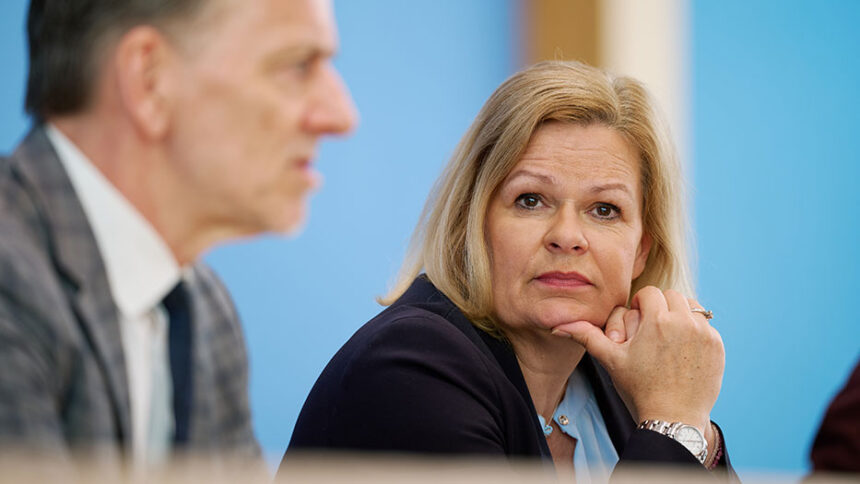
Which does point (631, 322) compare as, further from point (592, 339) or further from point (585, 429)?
point (585, 429)

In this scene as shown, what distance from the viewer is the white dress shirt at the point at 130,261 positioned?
771 millimetres

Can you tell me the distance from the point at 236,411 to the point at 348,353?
0.45 metres

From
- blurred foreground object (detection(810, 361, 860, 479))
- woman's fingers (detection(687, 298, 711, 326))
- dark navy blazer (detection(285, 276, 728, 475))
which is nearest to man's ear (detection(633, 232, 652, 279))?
woman's fingers (detection(687, 298, 711, 326))

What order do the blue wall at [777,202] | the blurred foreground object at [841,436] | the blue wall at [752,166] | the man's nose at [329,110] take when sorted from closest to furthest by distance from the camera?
1. the man's nose at [329,110]
2. the blurred foreground object at [841,436]
3. the blue wall at [752,166]
4. the blue wall at [777,202]

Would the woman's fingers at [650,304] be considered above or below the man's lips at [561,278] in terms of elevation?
below

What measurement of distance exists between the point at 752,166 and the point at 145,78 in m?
3.07

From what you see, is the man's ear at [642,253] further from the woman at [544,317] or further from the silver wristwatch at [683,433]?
the silver wristwatch at [683,433]

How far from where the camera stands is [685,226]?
175 centimetres

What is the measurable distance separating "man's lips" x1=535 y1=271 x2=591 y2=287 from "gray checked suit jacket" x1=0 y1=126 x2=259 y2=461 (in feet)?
2.32

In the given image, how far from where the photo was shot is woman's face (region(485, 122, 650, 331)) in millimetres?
1448

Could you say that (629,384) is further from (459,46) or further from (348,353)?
(459,46)

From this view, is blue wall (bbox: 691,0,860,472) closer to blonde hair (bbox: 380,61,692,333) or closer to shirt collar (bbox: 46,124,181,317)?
blonde hair (bbox: 380,61,692,333)

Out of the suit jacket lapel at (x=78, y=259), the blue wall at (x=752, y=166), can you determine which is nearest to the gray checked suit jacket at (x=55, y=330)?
the suit jacket lapel at (x=78, y=259)

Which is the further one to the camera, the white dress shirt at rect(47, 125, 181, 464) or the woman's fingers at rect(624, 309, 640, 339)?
the woman's fingers at rect(624, 309, 640, 339)
